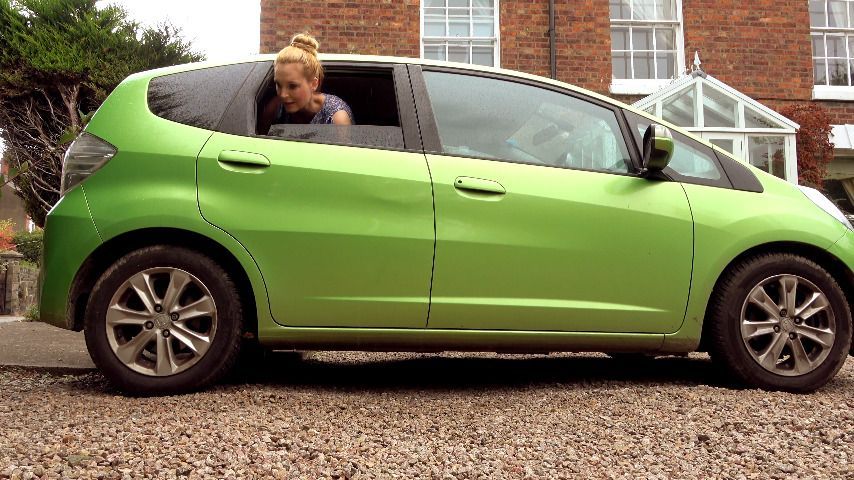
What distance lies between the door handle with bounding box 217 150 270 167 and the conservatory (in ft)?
24.6

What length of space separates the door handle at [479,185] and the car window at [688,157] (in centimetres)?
85

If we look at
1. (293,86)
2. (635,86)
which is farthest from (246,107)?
(635,86)

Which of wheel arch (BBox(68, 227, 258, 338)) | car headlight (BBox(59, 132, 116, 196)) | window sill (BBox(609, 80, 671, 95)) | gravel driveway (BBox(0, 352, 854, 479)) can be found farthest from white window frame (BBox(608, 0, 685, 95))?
car headlight (BBox(59, 132, 116, 196))

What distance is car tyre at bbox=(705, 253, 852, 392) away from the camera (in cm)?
350

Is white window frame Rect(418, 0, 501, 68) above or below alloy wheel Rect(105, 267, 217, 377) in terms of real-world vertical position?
above

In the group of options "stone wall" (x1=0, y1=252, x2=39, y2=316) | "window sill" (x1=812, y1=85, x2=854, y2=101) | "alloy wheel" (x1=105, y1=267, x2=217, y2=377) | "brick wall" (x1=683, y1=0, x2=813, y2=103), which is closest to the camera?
"alloy wheel" (x1=105, y1=267, x2=217, y2=377)

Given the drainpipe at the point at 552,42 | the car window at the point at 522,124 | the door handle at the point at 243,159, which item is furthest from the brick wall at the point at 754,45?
the door handle at the point at 243,159

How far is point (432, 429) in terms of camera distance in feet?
9.35

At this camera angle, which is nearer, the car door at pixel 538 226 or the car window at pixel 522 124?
the car door at pixel 538 226

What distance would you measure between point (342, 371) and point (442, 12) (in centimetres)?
813

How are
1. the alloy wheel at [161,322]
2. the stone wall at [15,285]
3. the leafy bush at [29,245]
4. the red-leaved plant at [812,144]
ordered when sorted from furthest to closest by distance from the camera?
the leafy bush at [29,245]
the red-leaved plant at [812,144]
the stone wall at [15,285]
the alloy wheel at [161,322]

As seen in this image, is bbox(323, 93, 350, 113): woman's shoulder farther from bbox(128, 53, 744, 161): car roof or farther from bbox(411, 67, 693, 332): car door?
bbox(411, 67, 693, 332): car door

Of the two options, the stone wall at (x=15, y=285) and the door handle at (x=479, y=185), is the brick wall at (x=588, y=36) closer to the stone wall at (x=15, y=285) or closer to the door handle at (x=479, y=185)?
the stone wall at (x=15, y=285)

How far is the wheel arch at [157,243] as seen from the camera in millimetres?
3279
